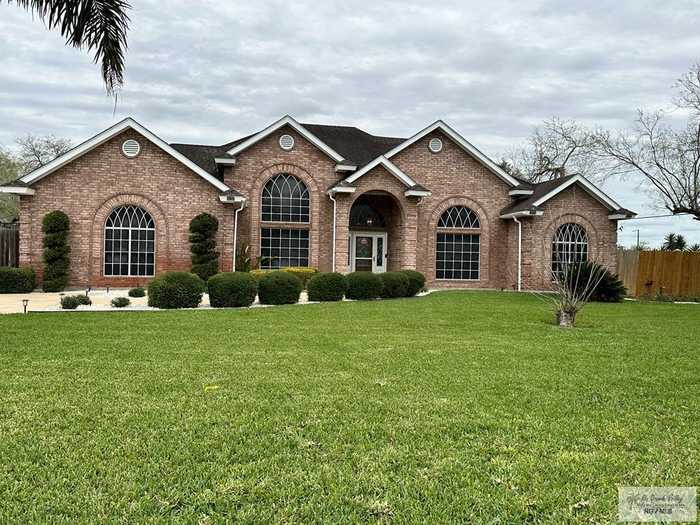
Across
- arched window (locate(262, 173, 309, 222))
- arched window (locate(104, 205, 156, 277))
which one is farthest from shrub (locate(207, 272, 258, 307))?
arched window (locate(262, 173, 309, 222))

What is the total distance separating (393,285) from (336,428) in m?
13.0

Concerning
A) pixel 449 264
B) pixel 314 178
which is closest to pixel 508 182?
pixel 449 264

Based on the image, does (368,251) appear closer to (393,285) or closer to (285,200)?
(285,200)

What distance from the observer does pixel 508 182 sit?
943 inches

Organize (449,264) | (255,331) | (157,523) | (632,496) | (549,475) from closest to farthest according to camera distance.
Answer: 1. (157,523)
2. (632,496)
3. (549,475)
4. (255,331)
5. (449,264)

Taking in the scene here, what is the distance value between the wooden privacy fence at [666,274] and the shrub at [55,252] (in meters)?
21.9

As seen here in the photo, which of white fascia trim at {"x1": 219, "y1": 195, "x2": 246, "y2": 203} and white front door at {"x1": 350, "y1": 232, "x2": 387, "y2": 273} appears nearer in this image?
white fascia trim at {"x1": 219, "y1": 195, "x2": 246, "y2": 203}

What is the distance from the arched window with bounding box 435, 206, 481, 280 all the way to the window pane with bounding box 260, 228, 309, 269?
5840 millimetres

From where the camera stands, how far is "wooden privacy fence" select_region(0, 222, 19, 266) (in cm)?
1991

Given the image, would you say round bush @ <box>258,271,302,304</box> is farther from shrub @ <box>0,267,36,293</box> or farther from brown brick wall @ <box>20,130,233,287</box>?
shrub @ <box>0,267,36,293</box>

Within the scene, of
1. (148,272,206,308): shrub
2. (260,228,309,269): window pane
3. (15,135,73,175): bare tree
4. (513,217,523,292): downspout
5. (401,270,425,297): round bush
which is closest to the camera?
(148,272,206,308): shrub

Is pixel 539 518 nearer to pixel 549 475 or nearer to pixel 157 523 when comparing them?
pixel 549 475

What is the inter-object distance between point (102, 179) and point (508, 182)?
54.5ft

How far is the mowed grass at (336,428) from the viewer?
10.1 ft
